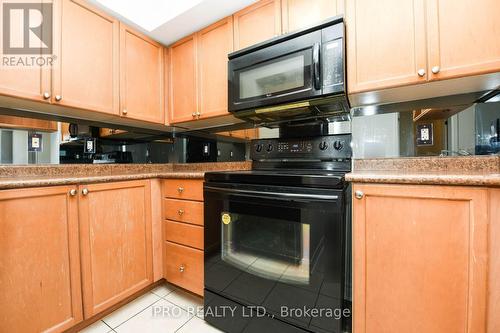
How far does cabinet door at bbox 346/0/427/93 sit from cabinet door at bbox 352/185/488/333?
23.2 inches

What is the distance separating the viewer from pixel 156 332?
125cm

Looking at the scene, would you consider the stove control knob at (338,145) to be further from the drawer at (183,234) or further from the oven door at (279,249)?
the drawer at (183,234)

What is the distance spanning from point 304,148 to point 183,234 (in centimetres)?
106

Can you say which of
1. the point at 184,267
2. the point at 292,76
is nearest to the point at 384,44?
the point at 292,76

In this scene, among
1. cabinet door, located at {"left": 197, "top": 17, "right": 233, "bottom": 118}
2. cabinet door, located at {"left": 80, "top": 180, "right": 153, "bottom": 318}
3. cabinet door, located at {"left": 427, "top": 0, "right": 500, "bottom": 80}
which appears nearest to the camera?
cabinet door, located at {"left": 427, "top": 0, "right": 500, "bottom": 80}

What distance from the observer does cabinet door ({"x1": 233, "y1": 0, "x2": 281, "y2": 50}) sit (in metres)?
1.39

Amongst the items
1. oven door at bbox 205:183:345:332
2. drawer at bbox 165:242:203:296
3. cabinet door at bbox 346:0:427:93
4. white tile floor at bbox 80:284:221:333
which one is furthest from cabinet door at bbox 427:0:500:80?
white tile floor at bbox 80:284:221:333

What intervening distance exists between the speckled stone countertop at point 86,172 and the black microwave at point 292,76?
21.5 inches

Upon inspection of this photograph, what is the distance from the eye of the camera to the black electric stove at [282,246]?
3.08 ft

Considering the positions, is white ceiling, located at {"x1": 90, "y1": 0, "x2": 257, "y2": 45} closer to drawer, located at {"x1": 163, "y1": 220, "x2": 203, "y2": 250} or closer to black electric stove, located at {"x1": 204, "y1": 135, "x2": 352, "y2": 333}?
black electric stove, located at {"x1": 204, "y1": 135, "x2": 352, "y2": 333}

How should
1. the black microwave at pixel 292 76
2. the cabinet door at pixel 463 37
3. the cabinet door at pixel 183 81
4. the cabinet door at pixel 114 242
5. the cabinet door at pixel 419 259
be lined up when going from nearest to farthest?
the cabinet door at pixel 419 259, the cabinet door at pixel 463 37, the black microwave at pixel 292 76, the cabinet door at pixel 114 242, the cabinet door at pixel 183 81

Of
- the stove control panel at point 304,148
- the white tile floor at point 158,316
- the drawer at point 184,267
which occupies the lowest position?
the white tile floor at point 158,316

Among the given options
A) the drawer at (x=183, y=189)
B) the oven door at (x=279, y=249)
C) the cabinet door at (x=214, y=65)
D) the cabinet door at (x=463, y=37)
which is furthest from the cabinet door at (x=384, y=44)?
the drawer at (x=183, y=189)

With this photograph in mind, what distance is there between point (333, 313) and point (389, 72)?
3.98ft
